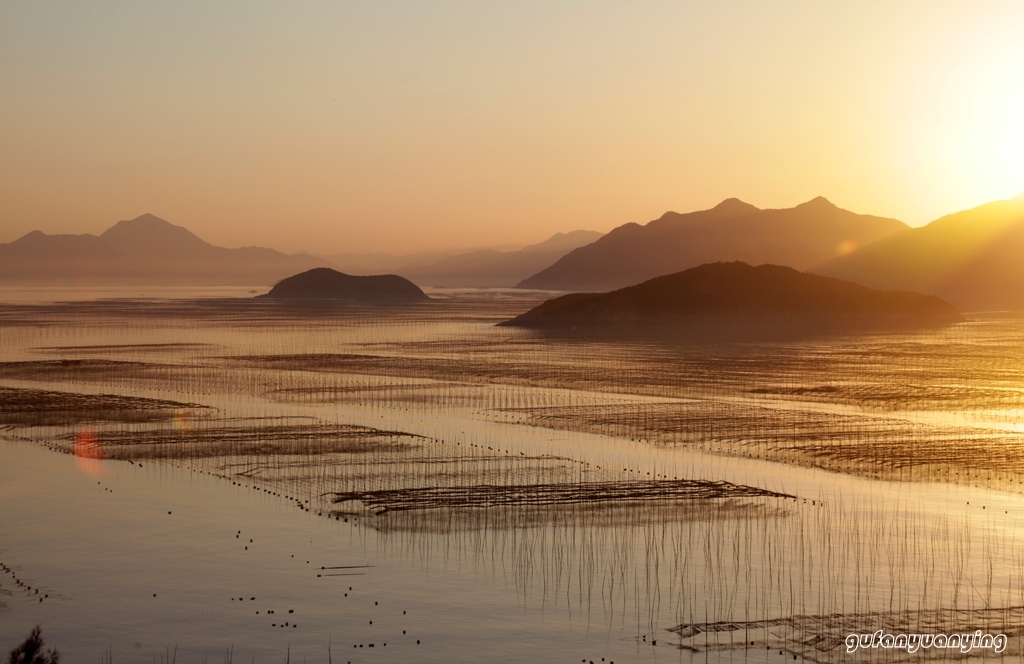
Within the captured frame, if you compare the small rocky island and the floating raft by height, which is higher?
the small rocky island

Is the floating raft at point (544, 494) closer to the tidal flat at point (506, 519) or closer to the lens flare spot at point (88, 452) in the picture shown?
the tidal flat at point (506, 519)

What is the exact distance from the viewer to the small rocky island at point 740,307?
11394 cm

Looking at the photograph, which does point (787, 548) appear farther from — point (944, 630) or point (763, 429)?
point (763, 429)

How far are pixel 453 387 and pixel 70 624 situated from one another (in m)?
34.5

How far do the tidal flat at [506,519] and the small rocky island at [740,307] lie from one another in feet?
198

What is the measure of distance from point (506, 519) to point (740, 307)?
340 feet

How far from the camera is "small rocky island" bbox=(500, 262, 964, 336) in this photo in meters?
114

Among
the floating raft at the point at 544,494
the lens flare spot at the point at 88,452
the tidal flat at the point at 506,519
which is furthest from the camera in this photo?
the lens flare spot at the point at 88,452

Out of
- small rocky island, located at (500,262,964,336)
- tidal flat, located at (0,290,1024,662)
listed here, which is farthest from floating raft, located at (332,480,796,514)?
small rocky island, located at (500,262,964,336)

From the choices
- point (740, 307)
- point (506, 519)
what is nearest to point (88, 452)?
point (506, 519)

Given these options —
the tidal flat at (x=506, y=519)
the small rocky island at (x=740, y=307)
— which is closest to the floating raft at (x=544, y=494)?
the tidal flat at (x=506, y=519)

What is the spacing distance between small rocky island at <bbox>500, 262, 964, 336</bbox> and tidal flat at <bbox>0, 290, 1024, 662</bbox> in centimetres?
6045

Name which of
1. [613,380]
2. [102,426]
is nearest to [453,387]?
[613,380]

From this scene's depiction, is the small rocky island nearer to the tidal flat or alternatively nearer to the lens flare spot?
the tidal flat
